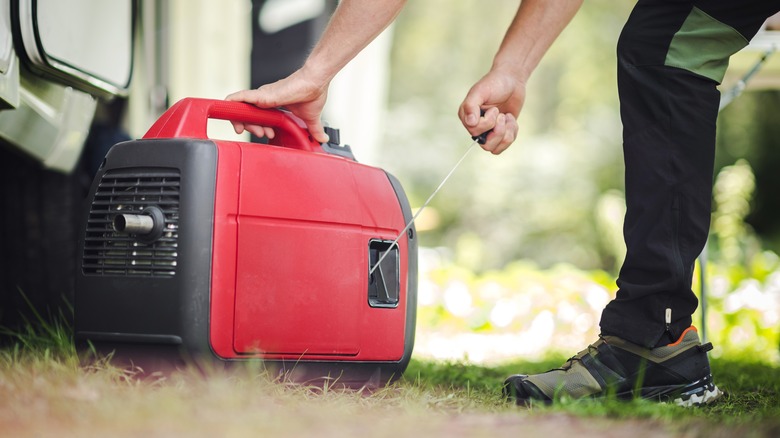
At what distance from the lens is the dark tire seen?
7.66 feet

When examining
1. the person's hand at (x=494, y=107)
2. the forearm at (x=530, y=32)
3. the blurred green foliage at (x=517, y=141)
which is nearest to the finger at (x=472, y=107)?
the person's hand at (x=494, y=107)

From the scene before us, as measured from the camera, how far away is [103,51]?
2082 mm

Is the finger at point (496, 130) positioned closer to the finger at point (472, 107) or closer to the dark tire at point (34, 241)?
the finger at point (472, 107)

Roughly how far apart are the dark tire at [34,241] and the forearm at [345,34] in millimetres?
1140

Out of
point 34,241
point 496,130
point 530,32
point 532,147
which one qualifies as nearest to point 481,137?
point 496,130

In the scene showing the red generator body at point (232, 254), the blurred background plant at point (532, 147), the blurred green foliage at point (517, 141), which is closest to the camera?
the red generator body at point (232, 254)

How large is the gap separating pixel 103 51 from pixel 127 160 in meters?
0.74

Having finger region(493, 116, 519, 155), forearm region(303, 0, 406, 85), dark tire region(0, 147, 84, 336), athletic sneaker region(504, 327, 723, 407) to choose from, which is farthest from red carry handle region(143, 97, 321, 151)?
dark tire region(0, 147, 84, 336)

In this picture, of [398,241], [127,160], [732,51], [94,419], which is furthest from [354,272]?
[732,51]

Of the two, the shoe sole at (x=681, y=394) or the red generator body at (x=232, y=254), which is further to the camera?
the shoe sole at (x=681, y=394)

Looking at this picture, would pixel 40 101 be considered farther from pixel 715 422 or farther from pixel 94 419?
pixel 715 422

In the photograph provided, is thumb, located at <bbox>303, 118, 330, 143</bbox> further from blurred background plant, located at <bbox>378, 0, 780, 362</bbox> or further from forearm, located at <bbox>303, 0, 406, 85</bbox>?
blurred background plant, located at <bbox>378, 0, 780, 362</bbox>

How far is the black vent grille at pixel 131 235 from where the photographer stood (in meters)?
1.40

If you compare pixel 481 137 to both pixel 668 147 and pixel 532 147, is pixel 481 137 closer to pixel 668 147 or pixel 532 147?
pixel 668 147
